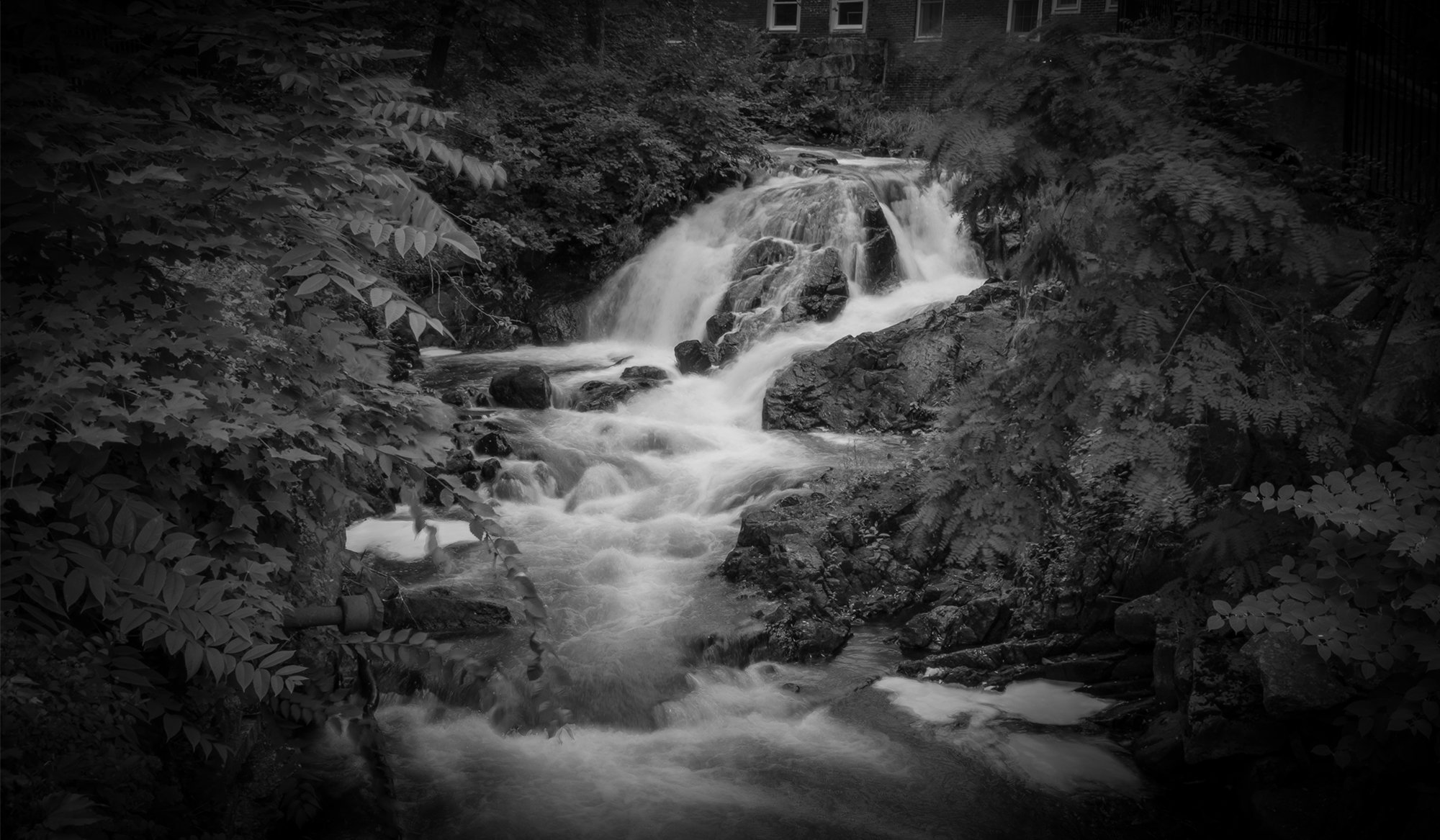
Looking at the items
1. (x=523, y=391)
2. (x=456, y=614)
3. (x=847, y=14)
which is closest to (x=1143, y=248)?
(x=456, y=614)

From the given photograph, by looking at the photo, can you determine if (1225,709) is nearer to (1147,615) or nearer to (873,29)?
(1147,615)

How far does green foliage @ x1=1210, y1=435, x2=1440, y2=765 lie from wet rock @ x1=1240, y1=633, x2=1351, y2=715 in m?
0.38

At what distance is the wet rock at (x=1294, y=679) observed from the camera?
4754 millimetres

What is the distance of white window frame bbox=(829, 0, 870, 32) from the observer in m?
29.5

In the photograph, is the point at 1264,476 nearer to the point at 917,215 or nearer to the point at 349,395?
the point at 349,395

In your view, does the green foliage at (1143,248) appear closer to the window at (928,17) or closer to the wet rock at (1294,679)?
the wet rock at (1294,679)

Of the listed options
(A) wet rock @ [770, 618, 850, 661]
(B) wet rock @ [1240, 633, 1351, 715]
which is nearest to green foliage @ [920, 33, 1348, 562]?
(B) wet rock @ [1240, 633, 1351, 715]

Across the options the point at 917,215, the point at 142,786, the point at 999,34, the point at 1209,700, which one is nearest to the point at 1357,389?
the point at 1209,700

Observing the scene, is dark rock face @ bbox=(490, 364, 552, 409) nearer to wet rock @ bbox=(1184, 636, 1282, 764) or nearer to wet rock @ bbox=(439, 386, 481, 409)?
wet rock @ bbox=(439, 386, 481, 409)

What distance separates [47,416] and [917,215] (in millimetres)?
15582

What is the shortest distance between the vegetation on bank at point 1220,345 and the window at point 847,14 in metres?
27.2

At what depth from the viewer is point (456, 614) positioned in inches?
307

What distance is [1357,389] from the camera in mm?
4461

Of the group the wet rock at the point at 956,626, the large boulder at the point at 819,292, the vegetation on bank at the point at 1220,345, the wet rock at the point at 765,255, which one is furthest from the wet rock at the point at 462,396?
the vegetation on bank at the point at 1220,345
